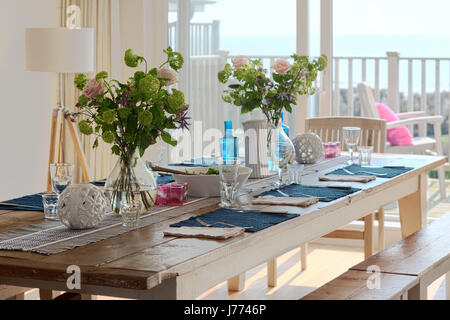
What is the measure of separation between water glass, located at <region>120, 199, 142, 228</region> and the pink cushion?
12.4 feet

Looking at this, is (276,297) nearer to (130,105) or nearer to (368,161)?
(368,161)

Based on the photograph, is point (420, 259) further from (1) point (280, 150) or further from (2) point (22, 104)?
(2) point (22, 104)

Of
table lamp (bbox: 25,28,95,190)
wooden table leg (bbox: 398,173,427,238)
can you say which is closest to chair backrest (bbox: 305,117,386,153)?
wooden table leg (bbox: 398,173,427,238)

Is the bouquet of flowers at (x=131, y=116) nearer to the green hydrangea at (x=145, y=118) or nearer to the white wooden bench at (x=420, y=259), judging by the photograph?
the green hydrangea at (x=145, y=118)

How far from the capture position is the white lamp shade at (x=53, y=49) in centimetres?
429

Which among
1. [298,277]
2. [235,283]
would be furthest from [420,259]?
[298,277]

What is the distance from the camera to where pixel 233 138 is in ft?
9.67

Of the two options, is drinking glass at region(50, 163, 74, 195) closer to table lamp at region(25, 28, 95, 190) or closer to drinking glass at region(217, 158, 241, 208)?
drinking glass at region(217, 158, 241, 208)

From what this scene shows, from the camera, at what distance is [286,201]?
8.46ft

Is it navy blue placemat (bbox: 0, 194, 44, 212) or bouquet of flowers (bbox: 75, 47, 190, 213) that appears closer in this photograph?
bouquet of flowers (bbox: 75, 47, 190, 213)

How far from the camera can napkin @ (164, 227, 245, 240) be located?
81.9 inches

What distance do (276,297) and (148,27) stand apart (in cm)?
220

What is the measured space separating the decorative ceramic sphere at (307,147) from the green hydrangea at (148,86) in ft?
4.51

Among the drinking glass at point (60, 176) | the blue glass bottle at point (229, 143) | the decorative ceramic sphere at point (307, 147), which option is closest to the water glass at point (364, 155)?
the decorative ceramic sphere at point (307, 147)
